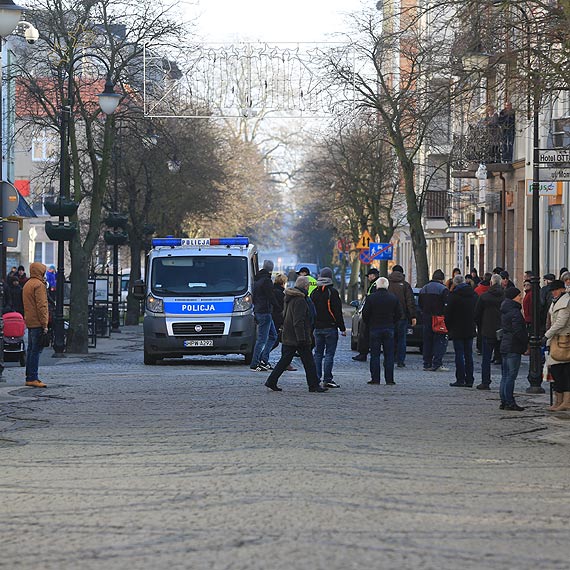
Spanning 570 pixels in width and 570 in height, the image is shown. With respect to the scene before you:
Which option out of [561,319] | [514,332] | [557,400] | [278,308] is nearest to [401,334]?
[278,308]

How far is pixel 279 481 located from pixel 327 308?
12.0 m

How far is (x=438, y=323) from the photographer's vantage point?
27.5 meters

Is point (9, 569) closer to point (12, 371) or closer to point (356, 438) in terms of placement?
point (356, 438)

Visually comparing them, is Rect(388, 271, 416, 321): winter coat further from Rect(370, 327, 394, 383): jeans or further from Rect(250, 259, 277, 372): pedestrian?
Rect(370, 327, 394, 383): jeans

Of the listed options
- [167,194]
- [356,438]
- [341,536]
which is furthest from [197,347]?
[167,194]

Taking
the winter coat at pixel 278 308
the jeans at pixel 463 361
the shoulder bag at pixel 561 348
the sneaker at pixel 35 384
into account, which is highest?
the winter coat at pixel 278 308

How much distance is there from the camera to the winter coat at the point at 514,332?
760 inches

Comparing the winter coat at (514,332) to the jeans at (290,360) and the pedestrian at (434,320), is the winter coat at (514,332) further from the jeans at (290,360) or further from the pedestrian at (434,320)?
the pedestrian at (434,320)

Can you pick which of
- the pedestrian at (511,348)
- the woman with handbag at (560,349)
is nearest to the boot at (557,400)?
the woman with handbag at (560,349)

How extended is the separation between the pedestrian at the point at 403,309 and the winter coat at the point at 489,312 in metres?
5.05

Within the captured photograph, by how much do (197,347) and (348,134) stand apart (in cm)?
4110

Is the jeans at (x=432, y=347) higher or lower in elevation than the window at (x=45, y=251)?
lower

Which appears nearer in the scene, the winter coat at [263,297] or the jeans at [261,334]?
the jeans at [261,334]

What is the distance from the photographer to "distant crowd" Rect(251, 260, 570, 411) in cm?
1917
